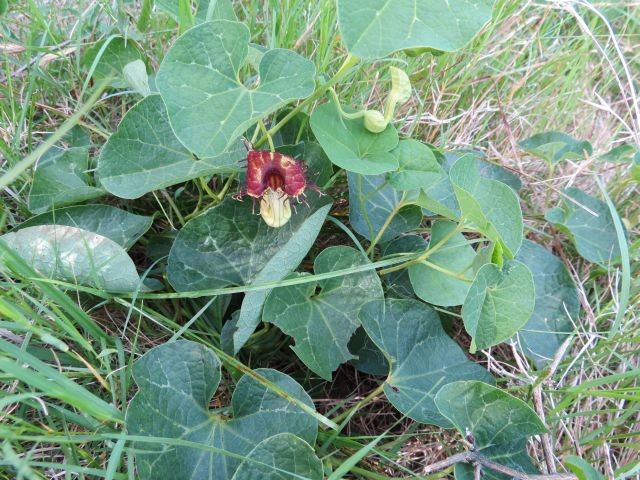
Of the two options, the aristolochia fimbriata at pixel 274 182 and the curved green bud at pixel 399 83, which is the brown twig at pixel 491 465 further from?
the curved green bud at pixel 399 83

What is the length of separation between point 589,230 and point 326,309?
2.72 feet

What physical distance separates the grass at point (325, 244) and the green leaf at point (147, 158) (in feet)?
0.41

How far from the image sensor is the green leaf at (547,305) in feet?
4.39

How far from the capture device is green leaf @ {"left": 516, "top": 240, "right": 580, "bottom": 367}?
1339 millimetres

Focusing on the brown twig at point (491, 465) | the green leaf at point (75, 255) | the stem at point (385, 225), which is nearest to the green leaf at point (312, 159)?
the stem at point (385, 225)

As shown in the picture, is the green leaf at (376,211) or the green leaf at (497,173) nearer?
the green leaf at (376,211)

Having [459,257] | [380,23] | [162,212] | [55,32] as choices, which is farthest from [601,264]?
[55,32]

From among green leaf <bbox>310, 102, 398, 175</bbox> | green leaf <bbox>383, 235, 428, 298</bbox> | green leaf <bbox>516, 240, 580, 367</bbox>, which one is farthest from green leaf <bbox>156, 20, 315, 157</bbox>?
green leaf <bbox>516, 240, 580, 367</bbox>

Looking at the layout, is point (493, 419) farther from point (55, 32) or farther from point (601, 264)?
point (55, 32)

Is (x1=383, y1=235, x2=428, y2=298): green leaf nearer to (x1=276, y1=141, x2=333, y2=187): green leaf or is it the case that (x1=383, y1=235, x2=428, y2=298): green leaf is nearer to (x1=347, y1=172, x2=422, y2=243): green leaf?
(x1=347, y1=172, x2=422, y2=243): green leaf

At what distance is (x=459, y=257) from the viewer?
122 cm

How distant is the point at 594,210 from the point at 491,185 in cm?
58

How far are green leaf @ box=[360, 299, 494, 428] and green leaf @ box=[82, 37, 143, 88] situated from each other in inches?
32.7

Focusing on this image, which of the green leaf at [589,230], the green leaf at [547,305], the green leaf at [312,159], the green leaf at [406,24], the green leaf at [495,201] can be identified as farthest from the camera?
the green leaf at [589,230]
